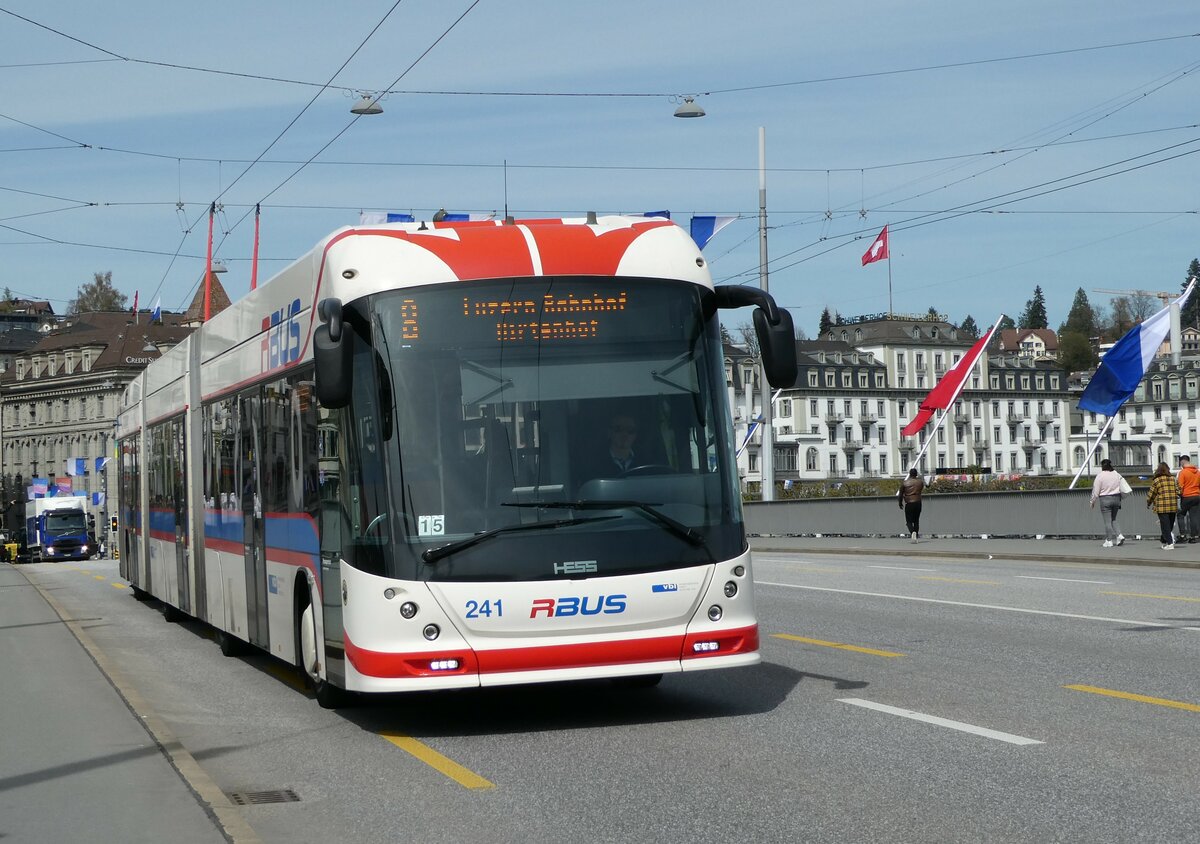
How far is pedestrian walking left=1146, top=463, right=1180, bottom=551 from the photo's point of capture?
29.6 metres

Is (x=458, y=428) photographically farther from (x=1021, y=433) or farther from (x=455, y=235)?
(x=1021, y=433)

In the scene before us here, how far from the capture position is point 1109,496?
99.5ft

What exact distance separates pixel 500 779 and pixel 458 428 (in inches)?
89.4

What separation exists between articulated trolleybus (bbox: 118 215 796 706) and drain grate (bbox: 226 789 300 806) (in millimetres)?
1413

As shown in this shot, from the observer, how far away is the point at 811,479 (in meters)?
152

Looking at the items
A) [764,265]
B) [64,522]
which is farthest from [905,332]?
[764,265]

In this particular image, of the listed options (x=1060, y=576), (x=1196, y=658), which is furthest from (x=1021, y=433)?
(x=1196, y=658)

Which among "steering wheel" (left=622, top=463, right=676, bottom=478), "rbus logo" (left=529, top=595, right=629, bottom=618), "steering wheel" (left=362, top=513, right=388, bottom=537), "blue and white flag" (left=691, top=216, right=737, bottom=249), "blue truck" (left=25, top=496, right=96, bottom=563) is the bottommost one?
"blue truck" (left=25, top=496, right=96, bottom=563)

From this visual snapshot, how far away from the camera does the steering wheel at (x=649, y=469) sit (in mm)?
9742

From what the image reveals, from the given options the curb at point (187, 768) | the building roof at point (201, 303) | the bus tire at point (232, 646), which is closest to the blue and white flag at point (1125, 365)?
the bus tire at point (232, 646)

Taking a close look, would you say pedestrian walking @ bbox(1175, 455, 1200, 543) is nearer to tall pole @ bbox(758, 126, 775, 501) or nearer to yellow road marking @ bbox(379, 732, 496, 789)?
tall pole @ bbox(758, 126, 775, 501)

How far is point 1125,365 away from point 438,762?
91.8ft

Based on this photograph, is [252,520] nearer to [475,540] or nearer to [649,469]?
[475,540]

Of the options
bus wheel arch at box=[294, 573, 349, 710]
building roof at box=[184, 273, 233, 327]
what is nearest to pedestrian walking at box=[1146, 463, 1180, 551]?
bus wheel arch at box=[294, 573, 349, 710]
